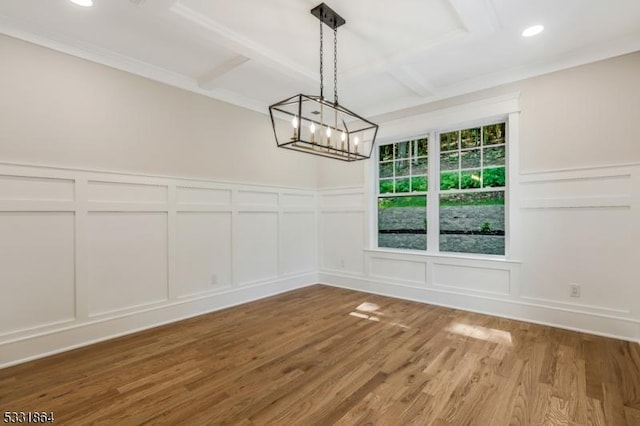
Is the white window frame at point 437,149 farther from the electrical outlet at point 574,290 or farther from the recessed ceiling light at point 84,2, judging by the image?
the recessed ceiling light at point 84,2

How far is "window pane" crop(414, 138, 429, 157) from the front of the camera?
4496 millimetres

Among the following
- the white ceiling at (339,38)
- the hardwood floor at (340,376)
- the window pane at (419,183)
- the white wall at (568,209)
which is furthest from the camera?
the window pane at (419,183)

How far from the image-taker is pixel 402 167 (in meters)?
4.75

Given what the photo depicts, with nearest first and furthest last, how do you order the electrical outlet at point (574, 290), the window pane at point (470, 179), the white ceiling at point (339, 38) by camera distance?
the white ceiling at point (339, 38)
the electrical outlet at point (574, 290)
the window pane at point (470, 179)

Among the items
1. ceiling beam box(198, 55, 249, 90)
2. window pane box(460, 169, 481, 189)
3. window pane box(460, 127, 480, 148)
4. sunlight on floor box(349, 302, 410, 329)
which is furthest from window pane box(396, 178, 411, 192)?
ceiling beam box(198, 55, 249, 90)

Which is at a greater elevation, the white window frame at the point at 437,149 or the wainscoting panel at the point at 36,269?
the white window frame at the point at 437,149

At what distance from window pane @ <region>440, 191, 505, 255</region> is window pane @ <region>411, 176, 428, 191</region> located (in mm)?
314

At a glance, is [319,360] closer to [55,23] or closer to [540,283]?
[540,283]

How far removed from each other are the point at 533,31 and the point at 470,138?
1.45 metres

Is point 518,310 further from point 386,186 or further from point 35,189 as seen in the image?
point 35,189

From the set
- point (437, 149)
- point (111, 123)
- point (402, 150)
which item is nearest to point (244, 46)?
point (111, 123)

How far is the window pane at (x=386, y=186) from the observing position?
4867 mm

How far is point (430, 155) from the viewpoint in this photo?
4.40 metres

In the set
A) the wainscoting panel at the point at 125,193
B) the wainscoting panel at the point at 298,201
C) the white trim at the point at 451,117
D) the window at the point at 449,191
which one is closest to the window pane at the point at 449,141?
the window at the point at 449,191
